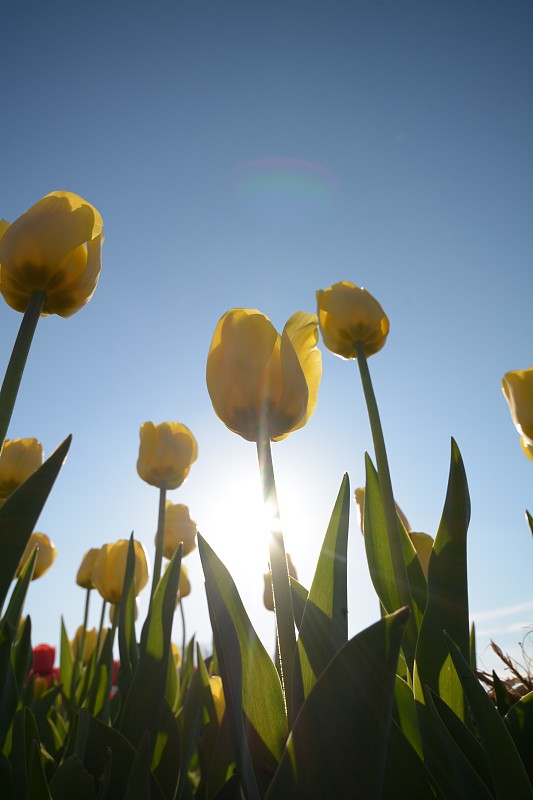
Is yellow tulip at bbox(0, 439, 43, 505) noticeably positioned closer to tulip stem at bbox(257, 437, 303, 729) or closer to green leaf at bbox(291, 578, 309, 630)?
green leaf at bbox(291, 578, 309, 630)

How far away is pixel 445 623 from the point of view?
960 mm

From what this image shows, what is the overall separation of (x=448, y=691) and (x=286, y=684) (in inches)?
14.6

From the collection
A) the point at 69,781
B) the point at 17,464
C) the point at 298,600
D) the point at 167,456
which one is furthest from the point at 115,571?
the point at 69,781

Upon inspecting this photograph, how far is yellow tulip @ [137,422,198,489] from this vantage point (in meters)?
2.16

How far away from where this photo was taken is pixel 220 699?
142 cm

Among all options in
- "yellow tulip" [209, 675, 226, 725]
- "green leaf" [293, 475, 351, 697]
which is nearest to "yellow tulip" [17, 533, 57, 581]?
"yellow tulip" [209, 675, 226, 725]

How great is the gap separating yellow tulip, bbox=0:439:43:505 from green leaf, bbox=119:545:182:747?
3.37ft

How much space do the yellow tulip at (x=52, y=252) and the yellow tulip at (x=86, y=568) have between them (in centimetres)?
220

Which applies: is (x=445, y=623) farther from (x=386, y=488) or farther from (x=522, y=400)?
(x=522, y=400)

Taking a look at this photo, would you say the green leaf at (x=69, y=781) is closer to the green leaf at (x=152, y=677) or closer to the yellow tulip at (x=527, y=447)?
the green leaf at (x=152, y=677)

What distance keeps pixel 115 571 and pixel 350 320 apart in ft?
4.76

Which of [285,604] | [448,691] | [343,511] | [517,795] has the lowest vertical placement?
[517,795]

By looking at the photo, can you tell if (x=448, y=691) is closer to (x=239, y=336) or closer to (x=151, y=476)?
(x=239, y=336)

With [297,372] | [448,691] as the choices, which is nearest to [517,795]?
[448,691]
